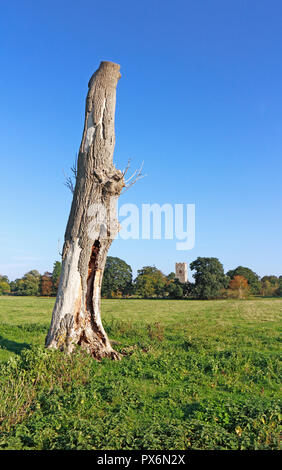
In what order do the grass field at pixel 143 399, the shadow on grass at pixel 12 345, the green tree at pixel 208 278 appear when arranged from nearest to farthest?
the grass field at pixel 143 399, the shadow on grass at pixel 12 345, the green tree at pixel 208 278

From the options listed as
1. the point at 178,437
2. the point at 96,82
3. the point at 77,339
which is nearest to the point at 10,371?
the point at 77,339

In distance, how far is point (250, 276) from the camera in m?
68.5

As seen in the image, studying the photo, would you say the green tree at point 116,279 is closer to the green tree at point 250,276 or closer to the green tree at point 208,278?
the green tree at point 208,278

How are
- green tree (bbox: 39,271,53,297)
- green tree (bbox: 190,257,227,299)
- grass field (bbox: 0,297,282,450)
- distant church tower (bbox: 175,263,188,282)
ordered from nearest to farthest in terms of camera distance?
grass field (bbox: 0,297,282,450) → green tree (bbox: 190,257,227,299) → green tree (bbox: 39,271,53,297) → distant church tower (bbox: 175,263,188,282)

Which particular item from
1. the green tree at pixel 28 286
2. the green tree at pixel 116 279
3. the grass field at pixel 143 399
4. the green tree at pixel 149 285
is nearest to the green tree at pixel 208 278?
the green tree at pixel 149 285

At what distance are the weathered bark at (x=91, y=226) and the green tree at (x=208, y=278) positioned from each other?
4961 centimetres

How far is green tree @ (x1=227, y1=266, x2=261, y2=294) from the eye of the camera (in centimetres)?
6762

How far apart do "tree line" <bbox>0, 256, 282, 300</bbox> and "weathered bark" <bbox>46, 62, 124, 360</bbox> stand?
49.6 meters

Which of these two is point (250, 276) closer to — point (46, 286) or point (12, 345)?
point (46, 286)

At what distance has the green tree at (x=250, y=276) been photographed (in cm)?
6762

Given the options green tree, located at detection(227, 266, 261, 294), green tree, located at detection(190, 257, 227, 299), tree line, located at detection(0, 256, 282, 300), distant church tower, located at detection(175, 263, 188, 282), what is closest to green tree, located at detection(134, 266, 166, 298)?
tree line, located at detection(0, 256, 282, 300)

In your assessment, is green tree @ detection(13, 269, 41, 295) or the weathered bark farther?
green tree @ detection(13, 269, 41, 295)

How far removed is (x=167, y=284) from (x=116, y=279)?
34.2ft

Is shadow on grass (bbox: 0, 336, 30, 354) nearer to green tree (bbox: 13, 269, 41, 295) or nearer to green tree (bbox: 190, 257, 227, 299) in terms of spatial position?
green tree (bbox: 190, 257, 227, 299)
